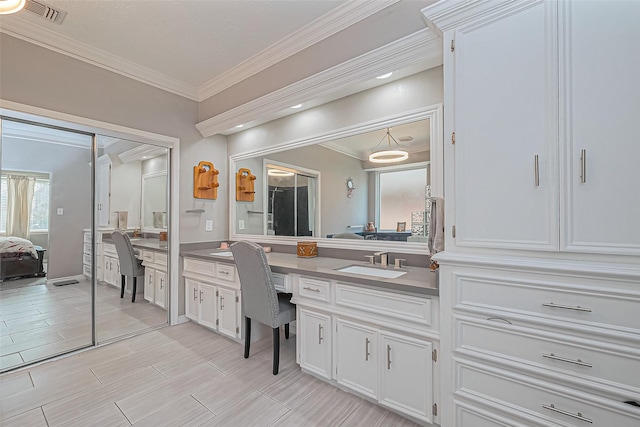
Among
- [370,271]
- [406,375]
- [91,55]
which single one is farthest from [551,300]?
[91,55]

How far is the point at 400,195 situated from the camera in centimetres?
232

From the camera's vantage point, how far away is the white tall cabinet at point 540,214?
112cm

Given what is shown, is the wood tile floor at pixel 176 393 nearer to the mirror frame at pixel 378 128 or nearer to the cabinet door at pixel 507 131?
the mirror frame at pixel 378 128

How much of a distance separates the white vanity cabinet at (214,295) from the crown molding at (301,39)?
1.97m

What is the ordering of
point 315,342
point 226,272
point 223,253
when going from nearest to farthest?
point 315,342 < point 226,272 < point 223,253

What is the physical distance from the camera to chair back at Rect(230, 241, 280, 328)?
2199 mm

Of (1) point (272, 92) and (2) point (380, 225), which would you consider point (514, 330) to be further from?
(1) point (272, 92)

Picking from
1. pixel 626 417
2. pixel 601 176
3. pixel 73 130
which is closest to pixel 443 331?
pixel 626 417

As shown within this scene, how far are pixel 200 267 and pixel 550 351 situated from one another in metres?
2.95

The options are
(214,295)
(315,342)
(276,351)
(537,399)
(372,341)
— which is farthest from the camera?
(214,295)

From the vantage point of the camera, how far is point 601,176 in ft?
3.77

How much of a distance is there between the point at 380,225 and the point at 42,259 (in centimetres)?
301

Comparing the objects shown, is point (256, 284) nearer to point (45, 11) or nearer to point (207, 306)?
point (207, 306)

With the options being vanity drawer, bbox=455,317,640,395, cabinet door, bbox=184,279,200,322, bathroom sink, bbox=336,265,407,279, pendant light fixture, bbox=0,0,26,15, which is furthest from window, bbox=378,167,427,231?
pendant light fixture, bbox=0,0,26,15
